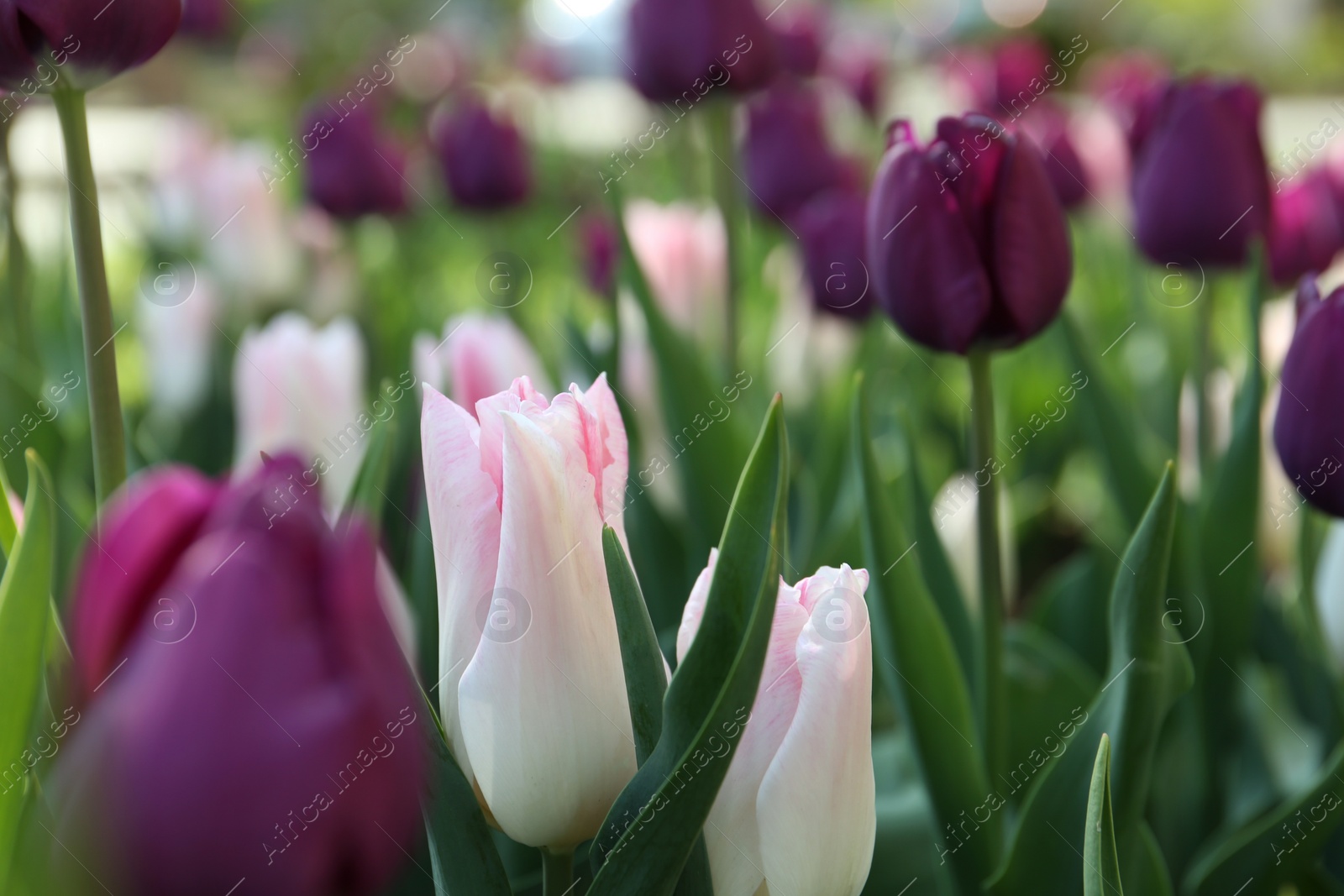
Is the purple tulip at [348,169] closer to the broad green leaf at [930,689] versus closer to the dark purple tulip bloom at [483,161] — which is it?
the dark purple tulip bloom at [483,161]

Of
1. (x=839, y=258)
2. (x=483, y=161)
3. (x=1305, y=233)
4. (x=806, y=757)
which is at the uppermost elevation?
(x=483, y=161)

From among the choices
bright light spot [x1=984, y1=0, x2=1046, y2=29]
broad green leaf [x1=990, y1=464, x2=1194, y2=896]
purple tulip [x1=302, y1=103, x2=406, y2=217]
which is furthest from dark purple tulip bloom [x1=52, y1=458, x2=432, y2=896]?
bright light spot [x1=984, y1=0, x2=1046, y2=29]

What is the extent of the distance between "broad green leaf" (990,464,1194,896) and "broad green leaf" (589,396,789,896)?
0.63 ft

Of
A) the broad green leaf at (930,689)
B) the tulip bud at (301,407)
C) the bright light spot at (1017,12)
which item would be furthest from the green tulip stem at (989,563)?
the bright light spot at (1017,12)

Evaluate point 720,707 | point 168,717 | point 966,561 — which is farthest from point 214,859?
point 966,561

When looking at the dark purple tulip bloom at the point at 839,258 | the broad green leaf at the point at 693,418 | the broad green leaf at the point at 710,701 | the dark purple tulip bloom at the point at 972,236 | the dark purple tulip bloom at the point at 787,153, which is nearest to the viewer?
the broad green leaf at the point at 710,701

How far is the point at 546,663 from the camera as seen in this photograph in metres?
0.40

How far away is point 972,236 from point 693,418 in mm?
342

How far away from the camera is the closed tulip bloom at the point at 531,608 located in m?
0.40

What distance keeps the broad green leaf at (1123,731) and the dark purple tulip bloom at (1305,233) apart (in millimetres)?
690

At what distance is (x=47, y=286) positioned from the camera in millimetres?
1864

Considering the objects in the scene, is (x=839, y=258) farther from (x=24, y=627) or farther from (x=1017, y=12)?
(x=1017, y=12)

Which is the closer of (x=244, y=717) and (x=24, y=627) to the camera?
(x=244, y=717)

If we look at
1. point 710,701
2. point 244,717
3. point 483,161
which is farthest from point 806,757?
point 483,161
